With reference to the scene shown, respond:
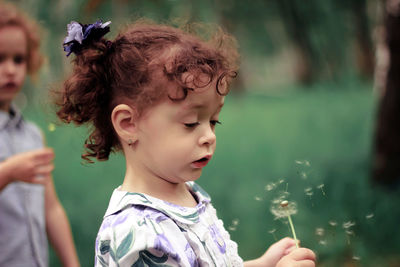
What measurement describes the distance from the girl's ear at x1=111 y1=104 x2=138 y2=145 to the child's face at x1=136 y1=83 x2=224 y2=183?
0.03 m

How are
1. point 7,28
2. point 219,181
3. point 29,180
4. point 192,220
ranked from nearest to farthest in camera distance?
point 192,220, point 29,180, point 7,28, point 219,181

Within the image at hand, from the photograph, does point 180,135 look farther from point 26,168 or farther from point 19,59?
point 19,59

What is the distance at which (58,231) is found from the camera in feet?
8.45

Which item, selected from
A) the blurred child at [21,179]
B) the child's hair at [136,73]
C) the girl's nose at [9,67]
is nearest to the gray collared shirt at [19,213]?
the blurred child at [21,179]

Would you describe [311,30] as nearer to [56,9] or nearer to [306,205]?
[306,205]

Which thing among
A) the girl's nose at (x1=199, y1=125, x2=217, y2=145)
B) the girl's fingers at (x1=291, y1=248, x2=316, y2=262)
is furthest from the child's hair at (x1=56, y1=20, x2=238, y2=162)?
the girl's fingers at (x1=291, y1=248, x2=316, y2=262)

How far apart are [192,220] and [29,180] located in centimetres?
97

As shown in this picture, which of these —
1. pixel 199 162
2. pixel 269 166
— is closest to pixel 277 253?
pixel 199 162

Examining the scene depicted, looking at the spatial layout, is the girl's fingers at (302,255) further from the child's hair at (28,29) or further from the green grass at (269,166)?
the green grass at (269,166)

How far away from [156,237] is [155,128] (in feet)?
0.99

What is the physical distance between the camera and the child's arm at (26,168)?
7.09 feet

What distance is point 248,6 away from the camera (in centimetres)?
457

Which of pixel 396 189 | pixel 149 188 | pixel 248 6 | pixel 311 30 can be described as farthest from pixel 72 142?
pixel 149 188

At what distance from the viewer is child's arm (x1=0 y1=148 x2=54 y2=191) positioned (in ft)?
7.09
